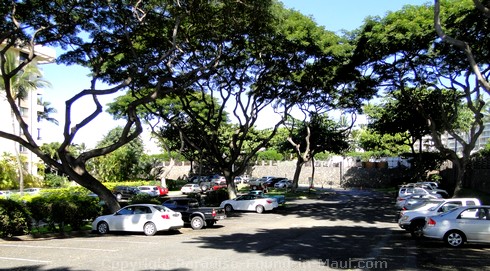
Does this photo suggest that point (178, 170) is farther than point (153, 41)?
Yes

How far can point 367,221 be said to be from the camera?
74.3ft

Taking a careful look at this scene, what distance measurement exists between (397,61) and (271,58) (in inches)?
318

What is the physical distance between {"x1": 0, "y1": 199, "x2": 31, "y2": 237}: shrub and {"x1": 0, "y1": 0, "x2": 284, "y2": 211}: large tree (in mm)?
3546

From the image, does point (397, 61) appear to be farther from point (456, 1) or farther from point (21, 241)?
point (21, 241)

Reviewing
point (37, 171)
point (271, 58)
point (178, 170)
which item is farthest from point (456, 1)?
point (178, 170)

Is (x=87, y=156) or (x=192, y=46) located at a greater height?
(x=192, y=46)

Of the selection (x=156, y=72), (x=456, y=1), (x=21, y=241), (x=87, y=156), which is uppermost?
(x=456, y=1)

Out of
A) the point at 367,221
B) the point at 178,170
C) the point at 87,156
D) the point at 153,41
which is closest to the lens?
the point at 87,156

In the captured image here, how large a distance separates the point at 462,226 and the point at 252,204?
16.4 metres

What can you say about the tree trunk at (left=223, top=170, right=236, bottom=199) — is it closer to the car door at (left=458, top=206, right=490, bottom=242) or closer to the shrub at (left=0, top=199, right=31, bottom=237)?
Result: the shrub at (left=0, top=199, right=31, bottom=237)

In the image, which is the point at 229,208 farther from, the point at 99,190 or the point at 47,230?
the point at 47,230

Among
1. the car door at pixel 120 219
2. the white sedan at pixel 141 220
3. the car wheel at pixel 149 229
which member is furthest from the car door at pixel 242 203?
the car wheel at pixel 149 229

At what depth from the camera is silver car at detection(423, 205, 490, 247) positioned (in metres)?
13.6

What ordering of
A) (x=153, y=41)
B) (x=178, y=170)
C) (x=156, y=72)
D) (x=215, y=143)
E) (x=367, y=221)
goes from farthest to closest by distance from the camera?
(x=178, y=170), (x=215, y=143), (x=156, y=72), (x=153, y=41), (x=367, y=221)
